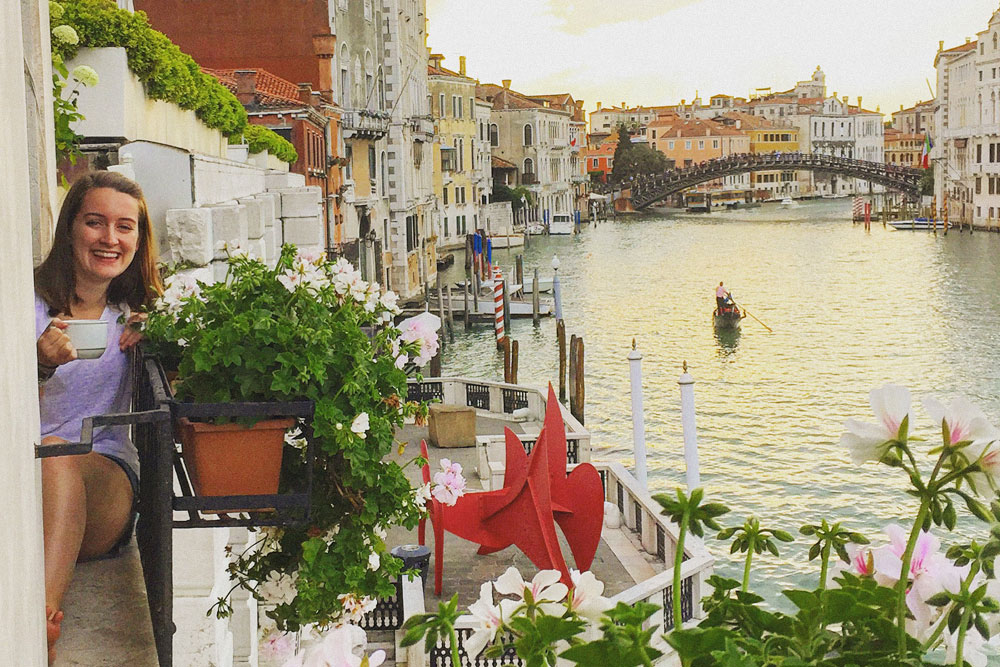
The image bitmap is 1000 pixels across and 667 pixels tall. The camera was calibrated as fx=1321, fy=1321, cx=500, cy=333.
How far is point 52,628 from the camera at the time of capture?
5.65ft

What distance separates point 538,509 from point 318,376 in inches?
211

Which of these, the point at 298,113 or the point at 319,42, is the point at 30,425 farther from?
the point at 319,42

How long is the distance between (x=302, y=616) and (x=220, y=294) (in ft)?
2.38

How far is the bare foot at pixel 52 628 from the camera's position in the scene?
1.71 metres

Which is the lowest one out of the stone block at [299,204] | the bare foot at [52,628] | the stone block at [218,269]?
the bare foot at [52,628]

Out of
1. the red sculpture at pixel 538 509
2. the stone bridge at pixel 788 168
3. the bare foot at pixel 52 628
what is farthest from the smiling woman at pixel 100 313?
the stone bridge at pixel 788 168

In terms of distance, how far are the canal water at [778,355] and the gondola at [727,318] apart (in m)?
0.31

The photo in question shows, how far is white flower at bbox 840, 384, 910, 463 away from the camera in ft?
3.68

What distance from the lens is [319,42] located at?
59.1 ft

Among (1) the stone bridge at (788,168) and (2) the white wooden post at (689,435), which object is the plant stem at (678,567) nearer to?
(2) the white wooden post at (689,435)

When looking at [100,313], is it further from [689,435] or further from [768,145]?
[768,145]

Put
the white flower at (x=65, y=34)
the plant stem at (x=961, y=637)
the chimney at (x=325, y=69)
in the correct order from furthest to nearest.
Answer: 1. the chimney at (x=325, y=69)
2. the white flower at (x=65, y=34)
3. the plant stem at (x=961, y=637)

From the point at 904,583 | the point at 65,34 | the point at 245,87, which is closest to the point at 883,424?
the point at 904,583

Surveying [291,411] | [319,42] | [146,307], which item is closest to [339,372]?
[291,411]
